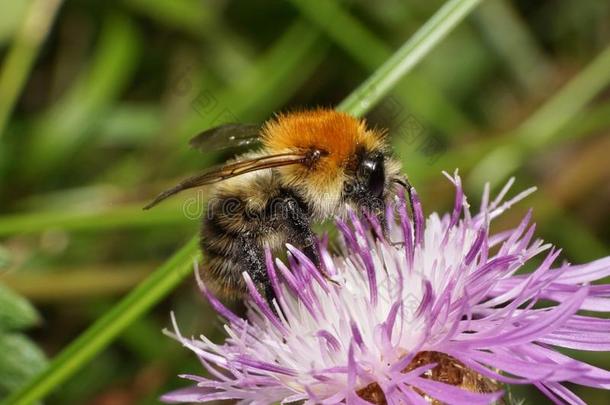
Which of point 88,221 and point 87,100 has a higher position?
point 87,100

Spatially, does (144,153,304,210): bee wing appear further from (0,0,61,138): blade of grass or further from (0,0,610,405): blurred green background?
(0,0,61,138): blade of grass

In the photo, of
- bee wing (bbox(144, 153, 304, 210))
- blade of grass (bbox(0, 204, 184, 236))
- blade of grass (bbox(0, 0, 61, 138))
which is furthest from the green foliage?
blade of grass (bbox(0, 0, 61, 138))

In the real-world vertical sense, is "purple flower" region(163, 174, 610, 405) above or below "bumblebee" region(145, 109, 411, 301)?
below

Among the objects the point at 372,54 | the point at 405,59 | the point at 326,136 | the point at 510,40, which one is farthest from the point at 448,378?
the point at 510,40

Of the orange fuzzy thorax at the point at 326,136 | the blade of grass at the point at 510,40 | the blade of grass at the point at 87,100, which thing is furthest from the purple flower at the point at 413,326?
the blade of grass at the point at 510,40

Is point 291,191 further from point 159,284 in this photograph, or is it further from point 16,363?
point 16,363

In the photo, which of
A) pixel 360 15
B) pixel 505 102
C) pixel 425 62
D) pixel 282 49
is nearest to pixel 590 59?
pixel 505 102
